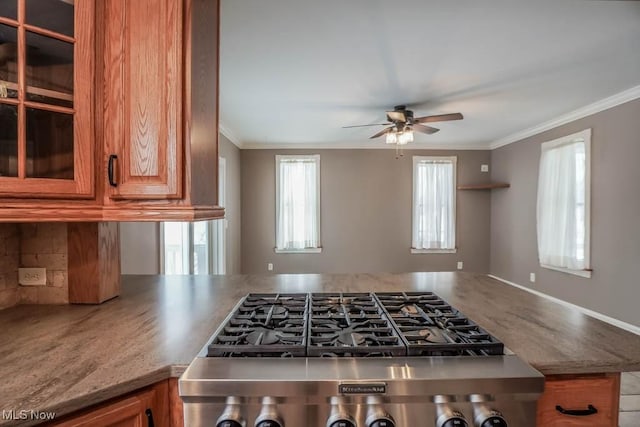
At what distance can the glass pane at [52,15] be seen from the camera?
1035mm

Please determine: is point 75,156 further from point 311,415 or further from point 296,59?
point 296,59

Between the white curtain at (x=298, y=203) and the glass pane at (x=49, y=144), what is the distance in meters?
4.66

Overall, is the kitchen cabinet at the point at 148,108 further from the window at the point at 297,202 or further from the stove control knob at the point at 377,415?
the window at the point at 297,202

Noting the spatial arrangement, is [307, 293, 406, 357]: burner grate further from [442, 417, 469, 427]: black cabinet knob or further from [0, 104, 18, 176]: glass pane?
[0, 104, 18, 176]: glass pane

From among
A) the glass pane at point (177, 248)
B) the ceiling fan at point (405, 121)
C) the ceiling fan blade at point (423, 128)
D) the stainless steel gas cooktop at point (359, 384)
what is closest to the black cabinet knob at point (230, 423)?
the stainless steel gas cooktop at point (359, 384)

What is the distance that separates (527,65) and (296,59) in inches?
71.9

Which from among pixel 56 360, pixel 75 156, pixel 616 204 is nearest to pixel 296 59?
pixel 75 156

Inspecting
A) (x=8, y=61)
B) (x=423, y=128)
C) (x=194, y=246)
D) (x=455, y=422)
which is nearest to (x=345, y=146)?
(x=423, y=128)

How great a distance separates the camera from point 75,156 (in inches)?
42.9

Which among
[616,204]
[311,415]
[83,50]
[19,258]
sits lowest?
[311,415]

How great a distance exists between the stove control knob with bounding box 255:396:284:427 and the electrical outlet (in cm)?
119

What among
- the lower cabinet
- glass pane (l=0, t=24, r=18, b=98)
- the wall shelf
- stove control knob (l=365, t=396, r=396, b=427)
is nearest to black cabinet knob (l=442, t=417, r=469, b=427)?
stove control knob (l=365, t=396, r=396, b=427)

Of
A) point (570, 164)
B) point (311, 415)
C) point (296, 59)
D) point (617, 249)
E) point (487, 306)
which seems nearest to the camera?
point (311, 415)

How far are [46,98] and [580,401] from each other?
183cm
